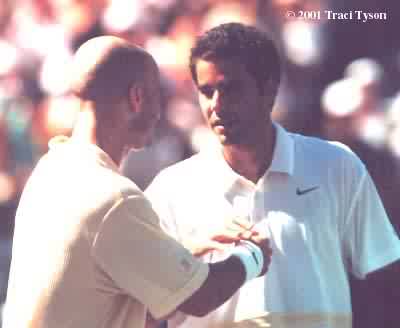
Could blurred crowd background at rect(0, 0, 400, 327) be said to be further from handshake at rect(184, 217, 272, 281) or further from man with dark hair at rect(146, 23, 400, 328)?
handshake at rect(184, 217, 272, 281)

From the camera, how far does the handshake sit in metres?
2.06

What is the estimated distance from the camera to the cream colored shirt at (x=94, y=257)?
185cm

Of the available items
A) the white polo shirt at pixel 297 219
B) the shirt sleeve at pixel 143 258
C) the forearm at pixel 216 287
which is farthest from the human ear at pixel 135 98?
the white polo shirt at pixel 297 219

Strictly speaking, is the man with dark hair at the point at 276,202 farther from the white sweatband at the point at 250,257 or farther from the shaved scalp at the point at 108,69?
the shaved scalp at the point at 108,69

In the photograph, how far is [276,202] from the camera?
2.47 metres

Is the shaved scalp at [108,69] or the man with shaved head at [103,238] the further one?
the shaved scalp at [108,69]

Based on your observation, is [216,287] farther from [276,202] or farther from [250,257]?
[276,202]

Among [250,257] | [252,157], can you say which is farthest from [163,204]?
[250,257]

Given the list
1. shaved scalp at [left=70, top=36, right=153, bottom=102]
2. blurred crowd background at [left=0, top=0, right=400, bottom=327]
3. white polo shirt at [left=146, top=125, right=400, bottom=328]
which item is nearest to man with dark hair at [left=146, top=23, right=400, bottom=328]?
white polo shirt at [left=146, top=125, right=400, bottom=328]

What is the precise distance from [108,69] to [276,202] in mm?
721

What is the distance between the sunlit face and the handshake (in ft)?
0.85

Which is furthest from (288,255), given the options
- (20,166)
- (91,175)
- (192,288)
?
(20,166)

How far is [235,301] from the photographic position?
238 cm

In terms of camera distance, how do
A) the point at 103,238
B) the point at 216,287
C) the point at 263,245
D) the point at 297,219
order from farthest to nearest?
the point at 297,219 < the point at 263,245 < the point at 216,287 < the point at 103,238
